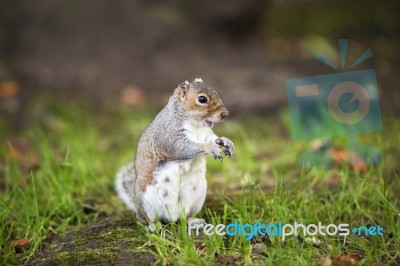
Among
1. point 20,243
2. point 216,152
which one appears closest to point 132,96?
point 20,243

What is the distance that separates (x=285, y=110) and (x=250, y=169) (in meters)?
1.74

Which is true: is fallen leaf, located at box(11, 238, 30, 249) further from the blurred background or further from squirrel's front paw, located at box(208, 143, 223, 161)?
the blurred background

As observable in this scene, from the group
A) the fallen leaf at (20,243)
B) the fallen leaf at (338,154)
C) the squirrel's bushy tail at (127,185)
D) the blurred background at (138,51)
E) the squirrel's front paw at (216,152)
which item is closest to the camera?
the squirrel's front paw at (216,152)

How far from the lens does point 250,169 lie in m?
4.19

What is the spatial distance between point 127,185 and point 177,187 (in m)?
0.63

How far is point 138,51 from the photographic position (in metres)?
6.88

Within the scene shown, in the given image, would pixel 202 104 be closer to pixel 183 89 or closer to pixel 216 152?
pixel 183 89

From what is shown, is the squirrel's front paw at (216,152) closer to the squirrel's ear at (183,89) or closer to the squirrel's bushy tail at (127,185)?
the squirrel's ear at (183,89)

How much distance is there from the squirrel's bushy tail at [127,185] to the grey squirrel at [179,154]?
36 cm

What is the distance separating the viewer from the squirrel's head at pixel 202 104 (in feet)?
8.89

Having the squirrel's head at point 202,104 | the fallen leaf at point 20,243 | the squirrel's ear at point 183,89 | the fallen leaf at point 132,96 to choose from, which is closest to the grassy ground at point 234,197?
the fallen leaf at point 20,243
